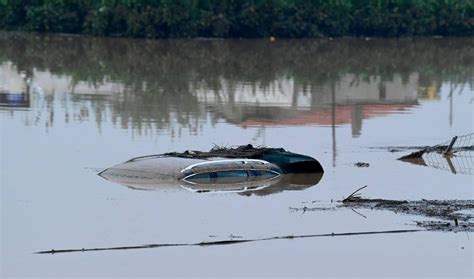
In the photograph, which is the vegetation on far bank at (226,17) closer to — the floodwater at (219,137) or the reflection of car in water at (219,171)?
the floodwater at (219,137)

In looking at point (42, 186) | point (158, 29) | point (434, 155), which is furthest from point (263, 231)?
point (158, 29)

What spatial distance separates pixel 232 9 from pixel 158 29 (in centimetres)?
228

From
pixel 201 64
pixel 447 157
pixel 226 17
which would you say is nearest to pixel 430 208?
pixel 447 157

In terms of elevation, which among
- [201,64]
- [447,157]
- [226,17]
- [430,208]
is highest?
[226,17]

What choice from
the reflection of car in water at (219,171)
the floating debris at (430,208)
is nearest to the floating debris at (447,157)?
the reflection of car in water at (219,171)

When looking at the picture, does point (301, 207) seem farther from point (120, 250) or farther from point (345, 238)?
point (120, 250)

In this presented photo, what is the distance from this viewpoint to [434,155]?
2073cm

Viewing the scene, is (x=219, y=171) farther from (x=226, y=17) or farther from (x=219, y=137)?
(x=226, y=17)

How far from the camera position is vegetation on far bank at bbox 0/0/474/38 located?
41.3m

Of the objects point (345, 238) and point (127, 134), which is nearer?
point (345, 238)

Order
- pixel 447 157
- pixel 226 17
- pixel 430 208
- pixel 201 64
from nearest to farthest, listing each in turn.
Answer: pixel 430 208 < pixel 447 157 < pixel 201 64 < pixel 226 17

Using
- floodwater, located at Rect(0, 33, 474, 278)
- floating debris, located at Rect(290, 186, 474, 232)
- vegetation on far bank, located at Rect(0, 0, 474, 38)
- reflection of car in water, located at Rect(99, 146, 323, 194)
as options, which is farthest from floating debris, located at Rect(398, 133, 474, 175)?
vegetation on far bank, located at Rect(0, 0, 474, 38)

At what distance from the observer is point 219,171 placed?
56.6 ft

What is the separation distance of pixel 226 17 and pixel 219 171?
25.1 meters
